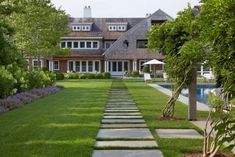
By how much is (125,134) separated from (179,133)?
1.23 metres

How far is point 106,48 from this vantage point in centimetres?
6191

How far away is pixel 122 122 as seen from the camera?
12406 millimetres

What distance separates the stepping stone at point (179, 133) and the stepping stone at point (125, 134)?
30 centimetres

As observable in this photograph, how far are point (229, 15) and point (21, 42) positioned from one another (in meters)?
26.4

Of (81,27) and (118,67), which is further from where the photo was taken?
(81,27)

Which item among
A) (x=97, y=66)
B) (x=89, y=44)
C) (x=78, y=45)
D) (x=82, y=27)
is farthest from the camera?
Answer: (x=82, y=27)

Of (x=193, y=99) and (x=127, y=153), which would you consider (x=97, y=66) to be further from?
A: (x=127, y=153)

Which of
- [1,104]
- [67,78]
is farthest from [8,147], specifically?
[67,78]

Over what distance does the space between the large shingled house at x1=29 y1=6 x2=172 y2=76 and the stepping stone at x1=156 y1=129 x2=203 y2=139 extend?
45517mm

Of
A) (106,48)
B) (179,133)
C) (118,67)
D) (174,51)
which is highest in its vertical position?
(106,48)

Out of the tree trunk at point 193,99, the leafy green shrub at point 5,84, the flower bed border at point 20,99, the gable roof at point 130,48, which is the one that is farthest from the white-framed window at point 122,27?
the tree trunk at point 193,99

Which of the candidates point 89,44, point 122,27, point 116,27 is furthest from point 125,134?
point 122,27

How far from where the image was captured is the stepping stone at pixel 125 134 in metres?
9.77

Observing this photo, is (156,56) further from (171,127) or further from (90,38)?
(171,127)
